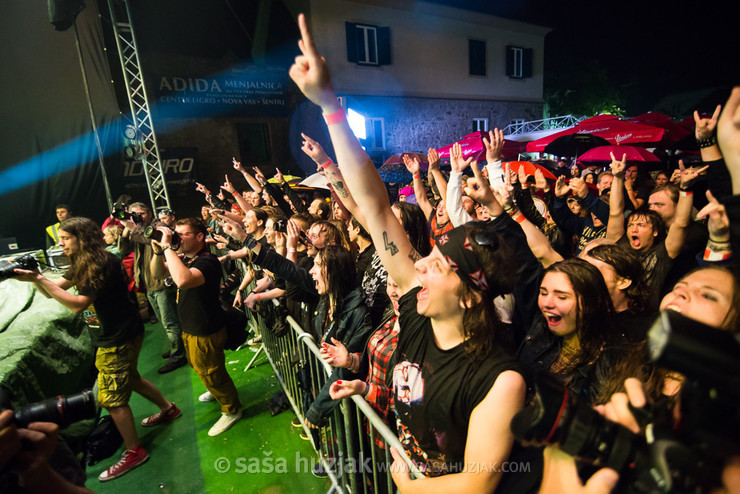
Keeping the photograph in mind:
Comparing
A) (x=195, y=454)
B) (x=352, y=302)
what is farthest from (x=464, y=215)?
(x=195, y=454)

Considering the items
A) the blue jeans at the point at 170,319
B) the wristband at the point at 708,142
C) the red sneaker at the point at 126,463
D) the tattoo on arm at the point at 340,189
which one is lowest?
the red sneaker at the point at 126,463

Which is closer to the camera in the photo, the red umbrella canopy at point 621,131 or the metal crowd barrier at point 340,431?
the metal crowd barrier at point 340,431

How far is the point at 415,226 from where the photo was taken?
10.4 feet

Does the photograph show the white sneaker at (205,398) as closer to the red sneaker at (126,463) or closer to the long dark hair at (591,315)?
the red sneaker at (126,463)

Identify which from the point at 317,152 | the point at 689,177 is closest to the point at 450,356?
the point at 317,152

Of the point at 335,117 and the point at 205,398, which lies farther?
the point at 205,398

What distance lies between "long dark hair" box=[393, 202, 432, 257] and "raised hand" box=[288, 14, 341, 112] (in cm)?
170

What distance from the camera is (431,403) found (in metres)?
1.45

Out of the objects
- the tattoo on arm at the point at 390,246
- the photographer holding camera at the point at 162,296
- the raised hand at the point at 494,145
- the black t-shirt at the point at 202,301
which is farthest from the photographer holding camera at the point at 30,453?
the photographer holding camera at the point at 162,296

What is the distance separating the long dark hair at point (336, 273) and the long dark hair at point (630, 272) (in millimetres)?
1774

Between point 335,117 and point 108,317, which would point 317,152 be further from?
point 108,317

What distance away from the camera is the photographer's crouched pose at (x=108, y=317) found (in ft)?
10.6

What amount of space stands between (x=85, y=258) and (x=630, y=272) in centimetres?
442

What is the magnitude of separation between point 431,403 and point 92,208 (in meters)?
12.4
